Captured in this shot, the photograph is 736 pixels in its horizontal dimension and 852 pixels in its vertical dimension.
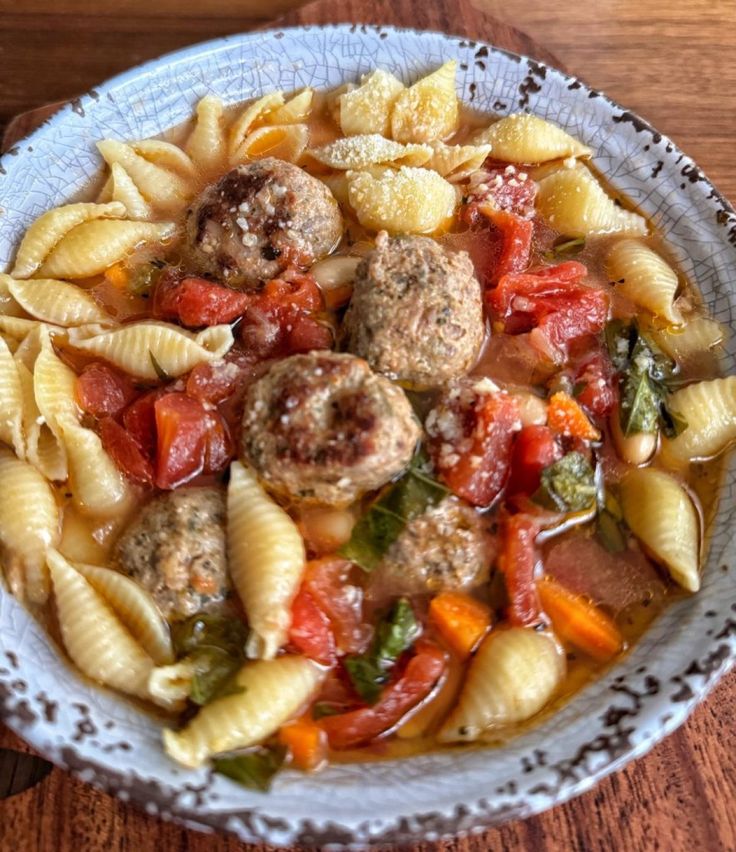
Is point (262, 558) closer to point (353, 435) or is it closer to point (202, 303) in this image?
point (353, 435)

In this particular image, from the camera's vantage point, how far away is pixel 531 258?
136 inches

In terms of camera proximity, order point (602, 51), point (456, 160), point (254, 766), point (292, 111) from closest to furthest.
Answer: point (254, 766) < point (456, 160) < point (292, 111) < point (602, 51)

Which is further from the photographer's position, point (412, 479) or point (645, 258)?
point (645, 258)

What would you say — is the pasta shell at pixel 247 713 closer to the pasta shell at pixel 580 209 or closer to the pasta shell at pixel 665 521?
the pasta shell at pixel 665 521

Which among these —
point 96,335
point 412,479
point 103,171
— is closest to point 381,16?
point 103,171

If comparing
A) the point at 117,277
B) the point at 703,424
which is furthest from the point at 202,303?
the point at 703,424

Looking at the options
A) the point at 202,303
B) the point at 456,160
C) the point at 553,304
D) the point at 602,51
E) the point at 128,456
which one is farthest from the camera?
the point at 602,51

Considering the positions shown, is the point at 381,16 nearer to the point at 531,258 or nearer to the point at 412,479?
the point at 531,258

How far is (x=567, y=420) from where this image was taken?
293cm

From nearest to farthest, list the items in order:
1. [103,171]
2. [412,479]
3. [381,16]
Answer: [412,479]
[103,171]
[381,16]

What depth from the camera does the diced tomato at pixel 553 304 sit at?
10.5 feet

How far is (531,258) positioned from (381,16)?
1782 millimetres

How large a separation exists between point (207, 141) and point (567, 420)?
2010 millimetres

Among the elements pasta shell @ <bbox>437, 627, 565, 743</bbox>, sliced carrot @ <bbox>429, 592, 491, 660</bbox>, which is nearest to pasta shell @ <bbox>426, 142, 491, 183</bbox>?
sliced carrot @ <bbox>429, 592, 491, 660</bbox>
